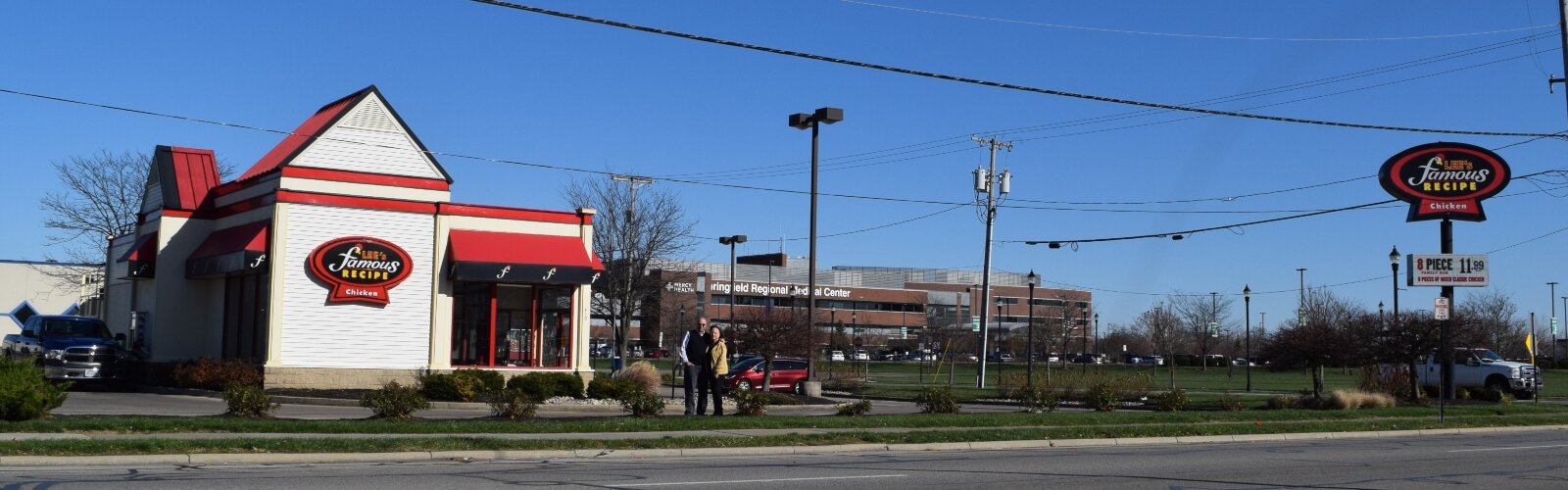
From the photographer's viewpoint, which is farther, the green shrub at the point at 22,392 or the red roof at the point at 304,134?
the red roof at the point at 304,134

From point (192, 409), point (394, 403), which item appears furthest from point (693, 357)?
point (192, 409)

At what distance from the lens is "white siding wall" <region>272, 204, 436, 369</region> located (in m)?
31.1

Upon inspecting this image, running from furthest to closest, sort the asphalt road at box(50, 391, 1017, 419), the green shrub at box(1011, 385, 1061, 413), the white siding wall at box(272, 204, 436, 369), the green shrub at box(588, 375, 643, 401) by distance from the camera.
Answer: the white siding wall at box(272, 204, 436, 369) → the green shrub at box(588, 375, 643, 401) → the green shrub at box(1011, 385, 1061, 413) → the asphalt road at box(50, 391, 1017, 419)

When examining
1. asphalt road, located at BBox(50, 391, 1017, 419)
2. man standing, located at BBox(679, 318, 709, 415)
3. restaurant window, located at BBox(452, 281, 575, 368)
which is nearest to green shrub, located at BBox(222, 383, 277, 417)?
asphalt road, located at BBox(50, 391, 1017, 419)

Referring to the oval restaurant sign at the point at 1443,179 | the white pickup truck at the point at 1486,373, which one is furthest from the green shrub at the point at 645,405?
the white pickup truck at the point at 1486,373

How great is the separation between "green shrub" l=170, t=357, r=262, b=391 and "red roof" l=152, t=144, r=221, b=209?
4983 millimetres

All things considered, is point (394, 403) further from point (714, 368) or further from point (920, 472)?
point (920, 472)

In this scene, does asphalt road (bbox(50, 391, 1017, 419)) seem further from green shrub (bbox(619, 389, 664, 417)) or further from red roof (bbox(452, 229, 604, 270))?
red roof (bbox(452, 229, 604, 270))

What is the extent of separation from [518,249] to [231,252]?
677cm

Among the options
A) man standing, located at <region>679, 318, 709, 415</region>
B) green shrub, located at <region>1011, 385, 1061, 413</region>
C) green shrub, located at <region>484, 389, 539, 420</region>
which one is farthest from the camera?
green shrub, located at <region>1011, 385, 1061, 413</region>

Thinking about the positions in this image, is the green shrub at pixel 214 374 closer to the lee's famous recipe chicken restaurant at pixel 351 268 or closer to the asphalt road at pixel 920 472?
the lee's famous recipe chicken restaurant at pixel 351 268

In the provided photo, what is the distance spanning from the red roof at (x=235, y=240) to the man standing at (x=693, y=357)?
13.9 m

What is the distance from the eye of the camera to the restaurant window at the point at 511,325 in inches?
1325

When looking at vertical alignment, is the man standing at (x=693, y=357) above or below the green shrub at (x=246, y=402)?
above
